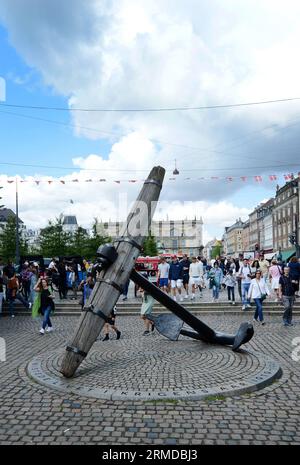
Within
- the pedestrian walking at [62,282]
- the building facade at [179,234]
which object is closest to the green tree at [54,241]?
the pedestrian walking at [62,282]

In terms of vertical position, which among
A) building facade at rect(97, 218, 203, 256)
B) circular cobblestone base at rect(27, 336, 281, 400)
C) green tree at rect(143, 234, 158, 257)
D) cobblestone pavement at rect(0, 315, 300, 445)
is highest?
building facade at rect(97, 218, 203, 256)

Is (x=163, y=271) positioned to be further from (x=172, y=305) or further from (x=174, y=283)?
(x=172, y=305)

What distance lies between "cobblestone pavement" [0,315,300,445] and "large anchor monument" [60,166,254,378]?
2.34ft

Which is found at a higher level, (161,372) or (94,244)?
(94,244)

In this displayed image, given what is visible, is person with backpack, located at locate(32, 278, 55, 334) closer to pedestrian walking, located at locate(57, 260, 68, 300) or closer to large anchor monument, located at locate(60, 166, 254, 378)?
large anchor monument, located at locate(60, 166, 254, 378)

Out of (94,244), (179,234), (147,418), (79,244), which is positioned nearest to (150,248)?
(94,244)

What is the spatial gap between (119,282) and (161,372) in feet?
5.41

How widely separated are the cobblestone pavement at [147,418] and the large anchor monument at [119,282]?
713 mm

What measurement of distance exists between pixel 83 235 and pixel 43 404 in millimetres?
39469

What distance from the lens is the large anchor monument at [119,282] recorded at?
19.6 feet

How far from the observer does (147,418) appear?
190 inches

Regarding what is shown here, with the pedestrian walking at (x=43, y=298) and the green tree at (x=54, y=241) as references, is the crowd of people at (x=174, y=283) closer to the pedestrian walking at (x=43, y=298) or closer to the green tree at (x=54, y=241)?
the pedestrian walking at (x=43, y=298)

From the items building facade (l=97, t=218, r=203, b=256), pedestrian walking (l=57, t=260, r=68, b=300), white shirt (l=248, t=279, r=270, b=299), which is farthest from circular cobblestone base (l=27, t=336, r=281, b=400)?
building facade (l=97, t=218, r=203, b=256)

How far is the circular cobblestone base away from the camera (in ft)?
18.3
